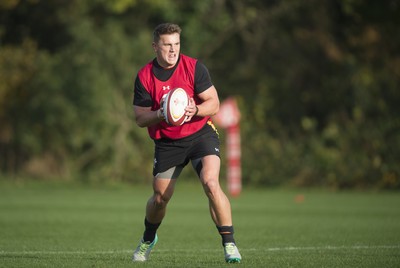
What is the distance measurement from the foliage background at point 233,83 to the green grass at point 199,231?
15.8 ft

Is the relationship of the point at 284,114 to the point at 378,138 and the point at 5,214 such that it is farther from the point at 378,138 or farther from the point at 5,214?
the point at 5,214

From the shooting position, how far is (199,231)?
550 inches

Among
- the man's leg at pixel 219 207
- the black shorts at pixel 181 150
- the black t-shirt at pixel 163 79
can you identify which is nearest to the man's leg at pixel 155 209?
the black shorts at pixel 181 150

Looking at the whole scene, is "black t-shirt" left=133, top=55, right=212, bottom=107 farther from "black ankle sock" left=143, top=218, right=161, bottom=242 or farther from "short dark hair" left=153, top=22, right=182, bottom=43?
"black ankle sock" left=143, top=218, right=161, bottom=242

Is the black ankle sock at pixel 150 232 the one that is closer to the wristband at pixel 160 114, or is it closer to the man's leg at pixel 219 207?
the man's leg at pixel 219 207

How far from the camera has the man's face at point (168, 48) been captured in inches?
356

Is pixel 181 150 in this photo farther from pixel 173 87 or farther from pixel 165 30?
pixel 165 30

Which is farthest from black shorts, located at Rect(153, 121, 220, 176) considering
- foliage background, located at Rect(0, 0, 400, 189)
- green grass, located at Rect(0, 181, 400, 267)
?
foliage background, located at Rect(0, 0, 400, 189)

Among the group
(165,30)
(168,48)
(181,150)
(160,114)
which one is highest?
(165,30)

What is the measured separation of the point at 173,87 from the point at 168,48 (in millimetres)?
411

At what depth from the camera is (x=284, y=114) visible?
36188 millimetres

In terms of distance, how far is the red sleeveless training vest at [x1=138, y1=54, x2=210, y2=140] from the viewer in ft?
30.2

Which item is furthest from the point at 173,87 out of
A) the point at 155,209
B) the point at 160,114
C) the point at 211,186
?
the point at 155,209

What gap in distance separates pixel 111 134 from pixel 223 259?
23566 mm
